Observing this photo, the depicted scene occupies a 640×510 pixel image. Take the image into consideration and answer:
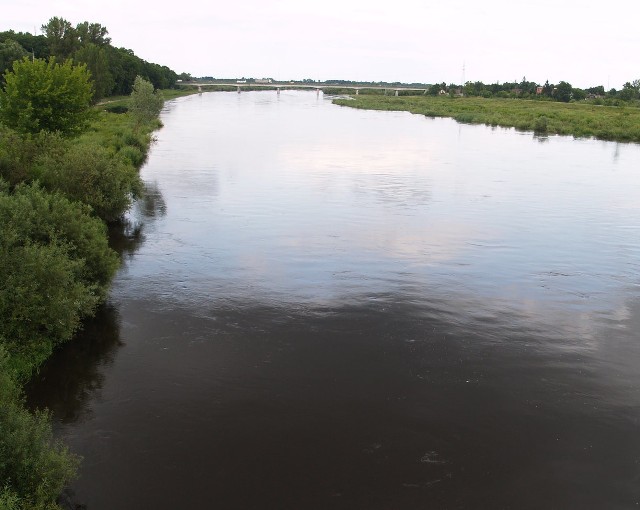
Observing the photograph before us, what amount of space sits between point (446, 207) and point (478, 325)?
16.8 meters

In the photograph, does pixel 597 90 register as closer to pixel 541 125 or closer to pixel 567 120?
pixel 567 120

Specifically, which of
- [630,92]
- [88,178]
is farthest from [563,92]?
[88,178]

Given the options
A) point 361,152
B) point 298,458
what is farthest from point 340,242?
point 361,152

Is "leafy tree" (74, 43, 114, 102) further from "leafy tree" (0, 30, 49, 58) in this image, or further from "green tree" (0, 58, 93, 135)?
"green tree" (0, 58, 93, 135)

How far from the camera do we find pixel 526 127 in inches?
3423

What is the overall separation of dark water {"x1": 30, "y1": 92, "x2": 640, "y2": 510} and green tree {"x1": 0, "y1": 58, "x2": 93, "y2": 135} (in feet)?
24.9

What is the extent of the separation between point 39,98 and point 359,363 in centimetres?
2714

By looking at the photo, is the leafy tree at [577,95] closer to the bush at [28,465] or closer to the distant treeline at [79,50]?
the distant treeline at [79,50]

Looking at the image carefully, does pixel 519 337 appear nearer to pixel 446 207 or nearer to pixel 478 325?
pixel 478 325

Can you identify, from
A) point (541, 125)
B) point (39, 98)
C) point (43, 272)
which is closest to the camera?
point (43, 272)

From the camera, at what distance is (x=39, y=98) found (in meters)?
33.9

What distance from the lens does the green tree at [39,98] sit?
111 feet

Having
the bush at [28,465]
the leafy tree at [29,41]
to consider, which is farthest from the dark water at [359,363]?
the leafy tree at [29,41]

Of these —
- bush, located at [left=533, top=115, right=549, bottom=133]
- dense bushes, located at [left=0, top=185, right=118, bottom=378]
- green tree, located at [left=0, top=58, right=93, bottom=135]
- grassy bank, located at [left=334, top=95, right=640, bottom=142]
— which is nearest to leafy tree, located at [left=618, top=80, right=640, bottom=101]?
grassy bank, located at [left=334, top=95, right=640, bottom=142]
